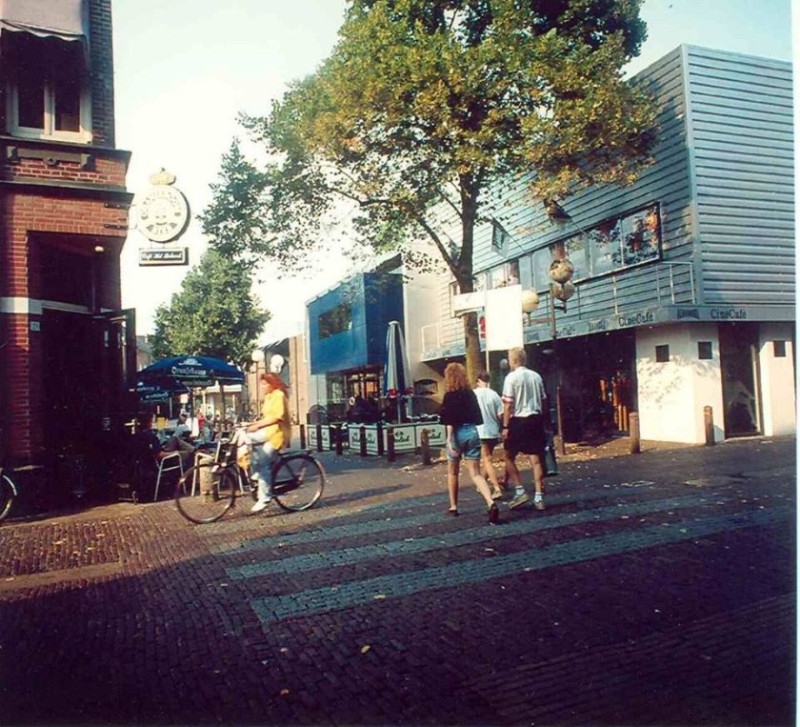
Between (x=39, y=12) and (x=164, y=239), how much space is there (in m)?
3.31

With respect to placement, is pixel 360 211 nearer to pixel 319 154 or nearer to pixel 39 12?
pixel 319 154

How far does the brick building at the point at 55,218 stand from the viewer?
8.01m

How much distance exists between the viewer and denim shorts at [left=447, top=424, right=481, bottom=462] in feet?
21.6

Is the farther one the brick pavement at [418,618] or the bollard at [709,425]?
the bollard at [709,425]

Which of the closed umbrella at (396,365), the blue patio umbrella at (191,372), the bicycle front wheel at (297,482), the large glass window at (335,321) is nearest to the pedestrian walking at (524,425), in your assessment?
the bicycle front wheel at (297,482)

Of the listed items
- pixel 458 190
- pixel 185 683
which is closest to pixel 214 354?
pixel 458 190

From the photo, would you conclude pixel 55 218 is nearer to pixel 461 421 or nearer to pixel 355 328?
pixel 461 421

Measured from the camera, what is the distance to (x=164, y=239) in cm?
695

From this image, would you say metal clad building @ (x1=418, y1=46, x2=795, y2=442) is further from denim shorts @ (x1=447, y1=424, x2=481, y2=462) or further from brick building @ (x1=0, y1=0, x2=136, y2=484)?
brick building @ (x1=0, y1=0, x2=136, y2=484)

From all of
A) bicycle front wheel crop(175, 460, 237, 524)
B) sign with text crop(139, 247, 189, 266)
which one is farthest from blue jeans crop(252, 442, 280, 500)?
sign with text crop(139, 247, 189, 266)

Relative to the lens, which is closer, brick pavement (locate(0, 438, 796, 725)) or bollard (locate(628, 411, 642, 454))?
brick pavement (locate(0, 438, 796, 725))

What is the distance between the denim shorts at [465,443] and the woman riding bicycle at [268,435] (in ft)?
Answer: 6.61

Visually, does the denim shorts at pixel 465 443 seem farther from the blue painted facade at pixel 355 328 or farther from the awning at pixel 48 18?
the blue painted facade at pixel 355 328

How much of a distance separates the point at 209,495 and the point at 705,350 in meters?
10.6
